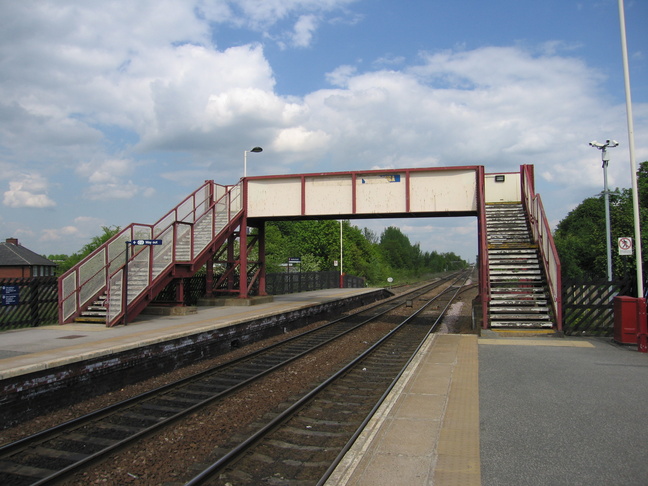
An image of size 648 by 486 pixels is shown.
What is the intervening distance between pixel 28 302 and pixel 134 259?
2.80 metres

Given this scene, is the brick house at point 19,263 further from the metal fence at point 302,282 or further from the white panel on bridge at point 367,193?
the white panel on bridge at point 367,193

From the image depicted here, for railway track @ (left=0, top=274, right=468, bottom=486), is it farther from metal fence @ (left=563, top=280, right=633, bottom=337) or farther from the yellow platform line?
metal fence @ (left=563, top=280, right=633, bottom=337)

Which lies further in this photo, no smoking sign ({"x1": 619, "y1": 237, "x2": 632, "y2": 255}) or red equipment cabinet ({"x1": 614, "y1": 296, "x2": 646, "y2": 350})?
no smoking sign ({"x1": 619, "y1": 237, "x2": 632, "y2": 255})

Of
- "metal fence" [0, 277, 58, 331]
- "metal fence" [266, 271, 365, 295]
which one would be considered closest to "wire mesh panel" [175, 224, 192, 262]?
"metal fence" [0, 277, 58, 331]

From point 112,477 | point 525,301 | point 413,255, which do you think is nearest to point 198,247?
point 525,301

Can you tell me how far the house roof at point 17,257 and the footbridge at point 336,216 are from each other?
1824 inches

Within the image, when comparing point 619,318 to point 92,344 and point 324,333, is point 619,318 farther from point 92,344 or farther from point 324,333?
point 92,344

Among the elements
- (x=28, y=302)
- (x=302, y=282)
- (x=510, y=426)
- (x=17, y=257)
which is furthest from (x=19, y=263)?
(x=510, y=426)

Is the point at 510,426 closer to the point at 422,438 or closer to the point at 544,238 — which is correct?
the point at 422,438

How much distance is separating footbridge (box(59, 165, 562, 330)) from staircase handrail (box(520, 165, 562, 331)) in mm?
30

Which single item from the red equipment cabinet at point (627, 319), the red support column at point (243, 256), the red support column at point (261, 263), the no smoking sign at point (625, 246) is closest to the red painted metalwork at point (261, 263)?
the red support column at point (261, 263)

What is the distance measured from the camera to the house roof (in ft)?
185

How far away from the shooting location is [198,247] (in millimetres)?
16688

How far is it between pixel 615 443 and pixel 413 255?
410ft
